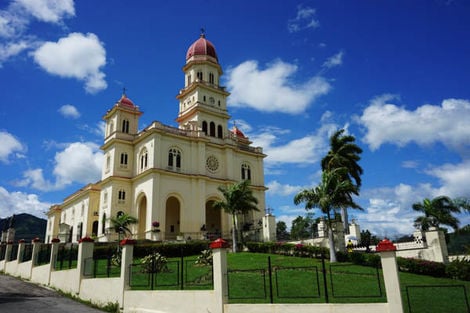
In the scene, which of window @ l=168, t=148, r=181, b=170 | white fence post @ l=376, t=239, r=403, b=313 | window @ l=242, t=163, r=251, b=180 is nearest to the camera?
white fence post @ l=376, t=239, r=403, b=313

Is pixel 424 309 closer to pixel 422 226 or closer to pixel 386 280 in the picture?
pixel 386 280

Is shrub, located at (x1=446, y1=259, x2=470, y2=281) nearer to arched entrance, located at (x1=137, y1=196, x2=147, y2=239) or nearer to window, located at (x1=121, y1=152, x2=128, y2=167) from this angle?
arched entrance, located at (x1=137, y1=196, x2=147, y2=239)

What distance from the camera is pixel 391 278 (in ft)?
28.2

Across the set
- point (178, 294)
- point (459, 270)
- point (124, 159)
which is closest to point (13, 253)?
point (124, 159)

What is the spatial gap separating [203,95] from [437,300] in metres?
34.5

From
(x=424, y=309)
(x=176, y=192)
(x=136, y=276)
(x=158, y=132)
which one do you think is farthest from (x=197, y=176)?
(x=424, y=309)

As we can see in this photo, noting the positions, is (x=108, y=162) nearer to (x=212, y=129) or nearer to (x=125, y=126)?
(x=125, y=126)

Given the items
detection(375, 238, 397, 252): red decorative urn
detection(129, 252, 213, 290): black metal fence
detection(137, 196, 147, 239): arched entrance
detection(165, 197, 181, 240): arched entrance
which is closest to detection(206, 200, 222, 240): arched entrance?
detection(165, 197, 181, 240): arched entrance

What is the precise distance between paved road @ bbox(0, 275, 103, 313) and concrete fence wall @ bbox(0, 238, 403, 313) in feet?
2.18

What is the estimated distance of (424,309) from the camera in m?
11.1

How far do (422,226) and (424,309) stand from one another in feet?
51.8

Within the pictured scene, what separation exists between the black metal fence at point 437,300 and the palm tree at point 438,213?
11.2 m

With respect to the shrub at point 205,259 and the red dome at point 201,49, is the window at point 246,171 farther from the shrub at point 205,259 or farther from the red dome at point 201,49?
the shrub at point 205,259

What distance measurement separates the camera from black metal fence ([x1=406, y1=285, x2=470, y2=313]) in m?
11.1
